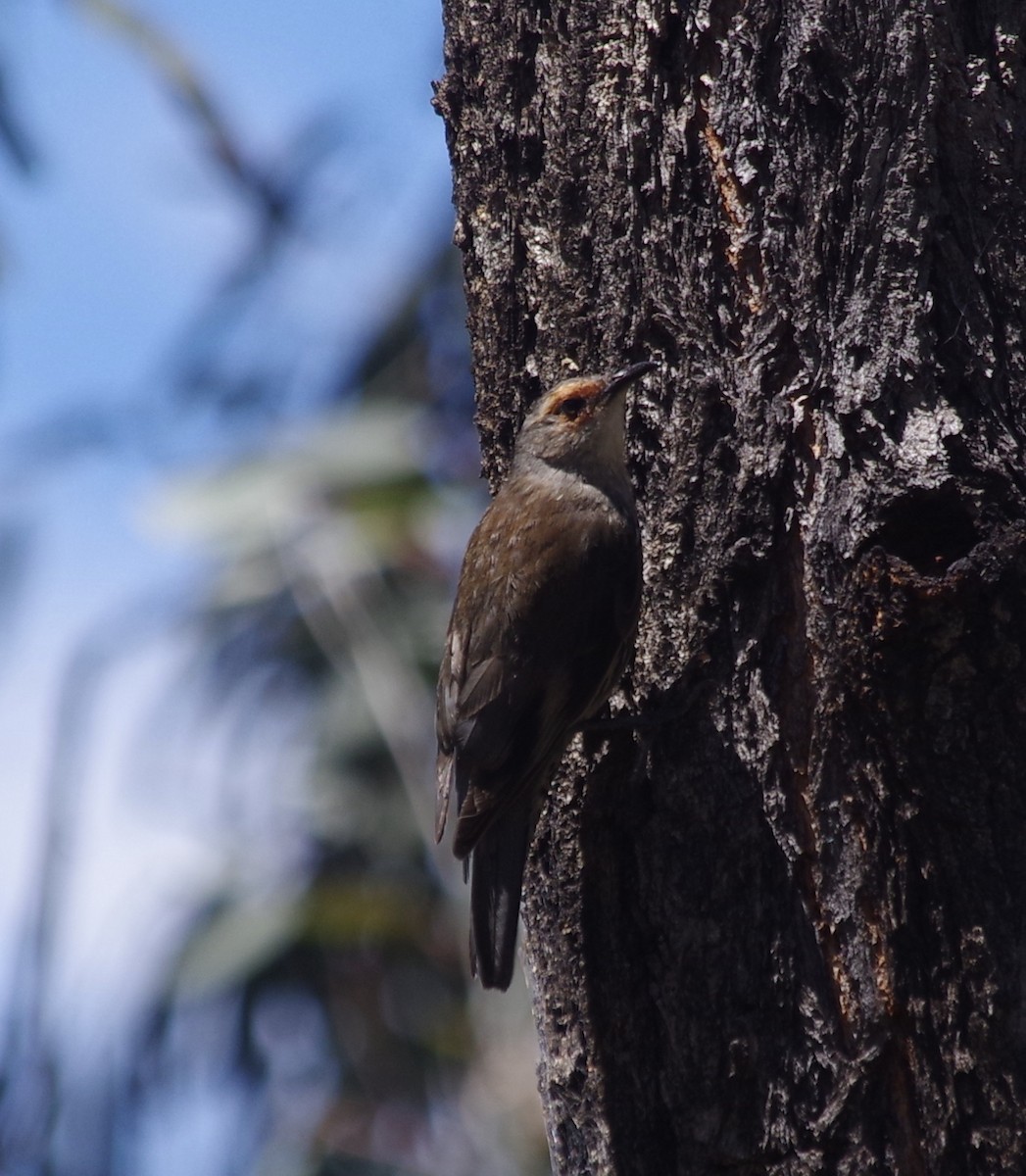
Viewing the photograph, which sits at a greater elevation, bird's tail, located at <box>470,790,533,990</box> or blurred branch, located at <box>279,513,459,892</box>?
blurred branch, located at <box>279,513,459,892</box>

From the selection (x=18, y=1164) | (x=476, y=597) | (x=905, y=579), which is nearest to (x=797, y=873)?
(x=905, y=579)

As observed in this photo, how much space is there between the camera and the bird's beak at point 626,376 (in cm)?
295

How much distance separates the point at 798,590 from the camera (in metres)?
2.58

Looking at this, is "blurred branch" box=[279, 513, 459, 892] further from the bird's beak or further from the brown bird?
the bird's beak

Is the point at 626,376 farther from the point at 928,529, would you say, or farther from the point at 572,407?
the point at 928,529

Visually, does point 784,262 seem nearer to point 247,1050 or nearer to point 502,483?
point 502,483

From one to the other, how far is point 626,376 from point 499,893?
3.41ft

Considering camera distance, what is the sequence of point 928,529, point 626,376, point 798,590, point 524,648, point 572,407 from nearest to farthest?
point 928,529 → point 798,590 → point 626,376 → point 572,407 → point 524,648

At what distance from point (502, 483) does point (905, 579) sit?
1320 millimetres

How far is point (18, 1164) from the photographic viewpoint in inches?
170

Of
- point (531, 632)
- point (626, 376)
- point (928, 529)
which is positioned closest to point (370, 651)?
point (531, 632)

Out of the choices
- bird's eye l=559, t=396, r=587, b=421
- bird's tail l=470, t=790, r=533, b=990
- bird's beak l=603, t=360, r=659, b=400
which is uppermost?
bird's eye l=559, t=396, r=587, b=421

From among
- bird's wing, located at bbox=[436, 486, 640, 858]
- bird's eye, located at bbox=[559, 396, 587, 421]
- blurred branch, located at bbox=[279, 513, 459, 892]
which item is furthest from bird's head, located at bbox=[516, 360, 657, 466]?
blurred branch, located at bbox=[279, 513, 459, 892]

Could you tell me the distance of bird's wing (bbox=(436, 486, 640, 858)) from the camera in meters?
3.17
